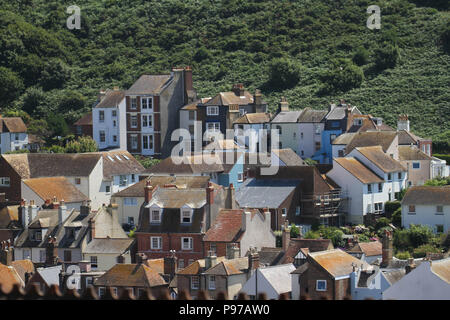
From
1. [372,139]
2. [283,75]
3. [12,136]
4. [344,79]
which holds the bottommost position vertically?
[12,136]

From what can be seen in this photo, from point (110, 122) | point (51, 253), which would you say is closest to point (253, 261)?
point (51, 253)

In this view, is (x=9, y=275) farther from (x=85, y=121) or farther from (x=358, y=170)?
(x=85, y=121)

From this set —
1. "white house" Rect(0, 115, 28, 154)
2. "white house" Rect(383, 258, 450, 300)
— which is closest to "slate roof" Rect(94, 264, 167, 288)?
"white house" Rect(383, 258, 450, 300)

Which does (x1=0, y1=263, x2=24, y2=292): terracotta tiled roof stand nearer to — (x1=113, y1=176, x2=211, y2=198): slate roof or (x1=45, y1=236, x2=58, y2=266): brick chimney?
(x1=45, y1=236, x2=58, y2=266): brick chimney

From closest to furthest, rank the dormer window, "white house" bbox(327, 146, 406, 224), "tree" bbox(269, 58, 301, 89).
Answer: the dormer window < "white house" bbox(327, 146, 406, 224) < "tree" bbox(269, 58, 301, 89)

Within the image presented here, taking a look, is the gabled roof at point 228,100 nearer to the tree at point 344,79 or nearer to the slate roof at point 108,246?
the tree at point 344,79

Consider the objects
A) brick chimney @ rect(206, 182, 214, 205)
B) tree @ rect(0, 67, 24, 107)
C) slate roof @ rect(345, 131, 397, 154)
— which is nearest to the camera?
brick chimney @ rect(206, 182, 214, 205)
